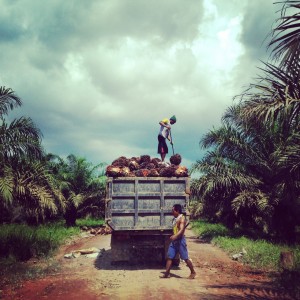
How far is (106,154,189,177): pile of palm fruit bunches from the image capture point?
8125mm

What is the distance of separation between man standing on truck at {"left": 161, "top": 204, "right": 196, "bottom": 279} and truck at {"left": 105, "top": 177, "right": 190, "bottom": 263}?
1.27 ft

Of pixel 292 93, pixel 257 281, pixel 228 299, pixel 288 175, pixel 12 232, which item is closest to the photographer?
pixel 228 299

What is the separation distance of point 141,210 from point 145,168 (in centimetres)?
117

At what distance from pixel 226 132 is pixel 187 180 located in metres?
6.76

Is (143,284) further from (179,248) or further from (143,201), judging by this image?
(143,201)

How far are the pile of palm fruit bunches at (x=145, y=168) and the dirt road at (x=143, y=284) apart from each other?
229 centimetres

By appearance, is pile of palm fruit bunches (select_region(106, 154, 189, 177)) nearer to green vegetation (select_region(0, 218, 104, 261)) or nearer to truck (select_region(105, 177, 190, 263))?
truck (select_region(105, 177, 190, 263))

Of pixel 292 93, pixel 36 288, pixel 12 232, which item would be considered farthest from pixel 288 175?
pixel 12 232

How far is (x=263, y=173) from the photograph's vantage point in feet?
46.7

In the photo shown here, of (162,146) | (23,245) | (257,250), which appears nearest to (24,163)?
(23,245)

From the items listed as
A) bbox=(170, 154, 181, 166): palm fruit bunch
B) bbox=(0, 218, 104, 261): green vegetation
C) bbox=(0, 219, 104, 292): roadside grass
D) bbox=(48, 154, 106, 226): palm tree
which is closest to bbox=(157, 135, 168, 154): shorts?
bbox=(170, 154, 181, 166): palm fruit bunch

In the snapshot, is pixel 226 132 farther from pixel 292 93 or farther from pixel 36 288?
pixel 36 288

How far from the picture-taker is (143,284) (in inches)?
257

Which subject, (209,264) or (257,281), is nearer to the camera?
(257,281)
